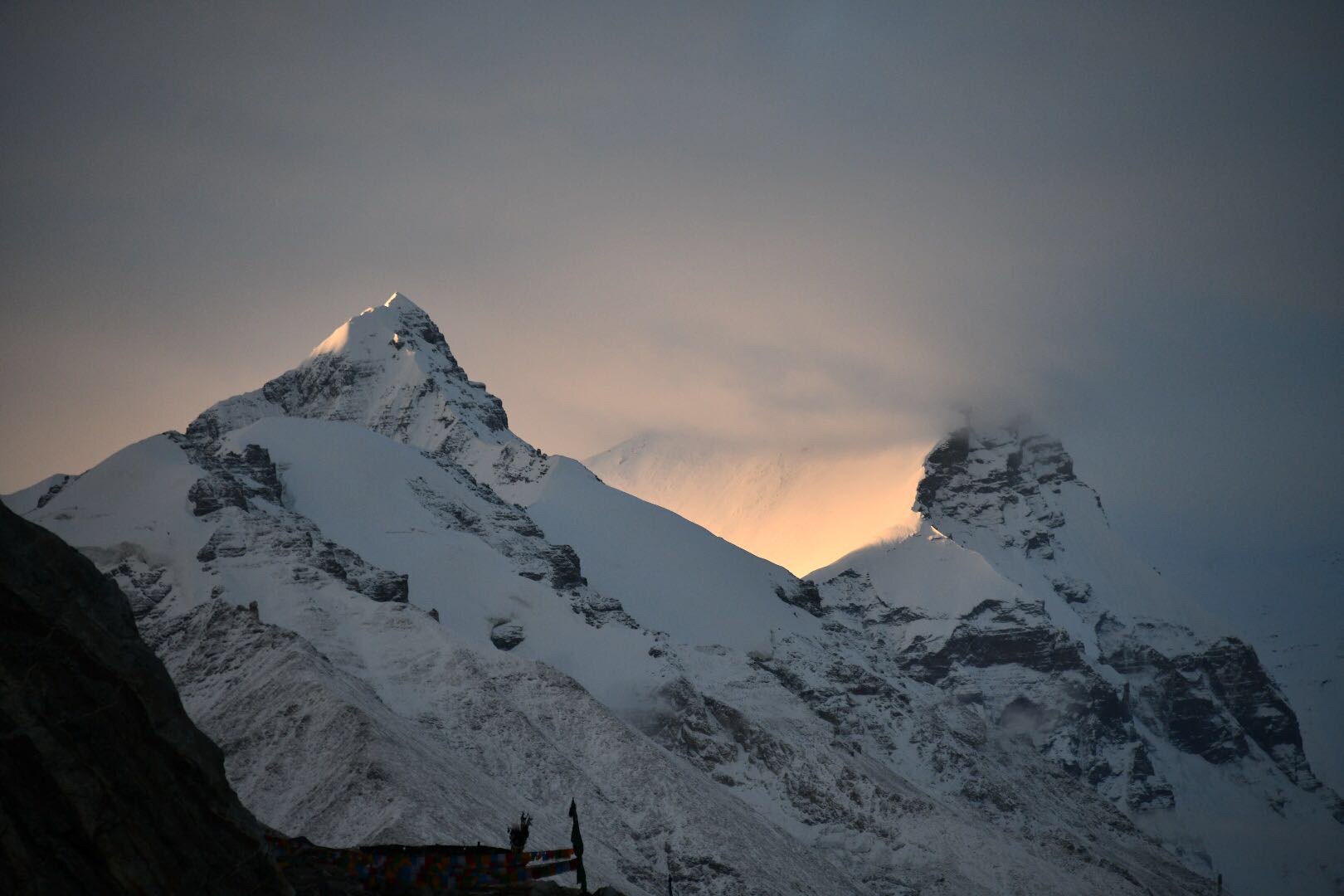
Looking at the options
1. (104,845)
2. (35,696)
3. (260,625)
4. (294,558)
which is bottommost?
(104,845)

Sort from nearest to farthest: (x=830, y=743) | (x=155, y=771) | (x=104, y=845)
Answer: (x=104, y=845) < (x=155, y=771) < (x=830, y=743)

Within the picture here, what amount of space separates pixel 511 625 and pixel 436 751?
70192 millimetres

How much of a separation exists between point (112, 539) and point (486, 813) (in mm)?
85456

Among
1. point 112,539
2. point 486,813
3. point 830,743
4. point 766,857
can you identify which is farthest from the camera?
point 830,743

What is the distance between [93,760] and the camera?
3378cm

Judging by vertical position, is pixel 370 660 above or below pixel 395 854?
above

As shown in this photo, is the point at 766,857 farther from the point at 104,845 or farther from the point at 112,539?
the point at 104,845

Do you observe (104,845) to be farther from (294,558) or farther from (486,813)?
(294,558)

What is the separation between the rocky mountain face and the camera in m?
32.2

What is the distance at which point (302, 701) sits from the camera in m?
126

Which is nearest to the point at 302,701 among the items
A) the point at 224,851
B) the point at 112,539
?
the point at 112,539

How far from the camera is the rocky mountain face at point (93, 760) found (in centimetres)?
3222

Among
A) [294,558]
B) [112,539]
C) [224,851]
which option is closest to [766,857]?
[294,558]

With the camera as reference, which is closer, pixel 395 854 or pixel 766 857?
pixel 395 854
